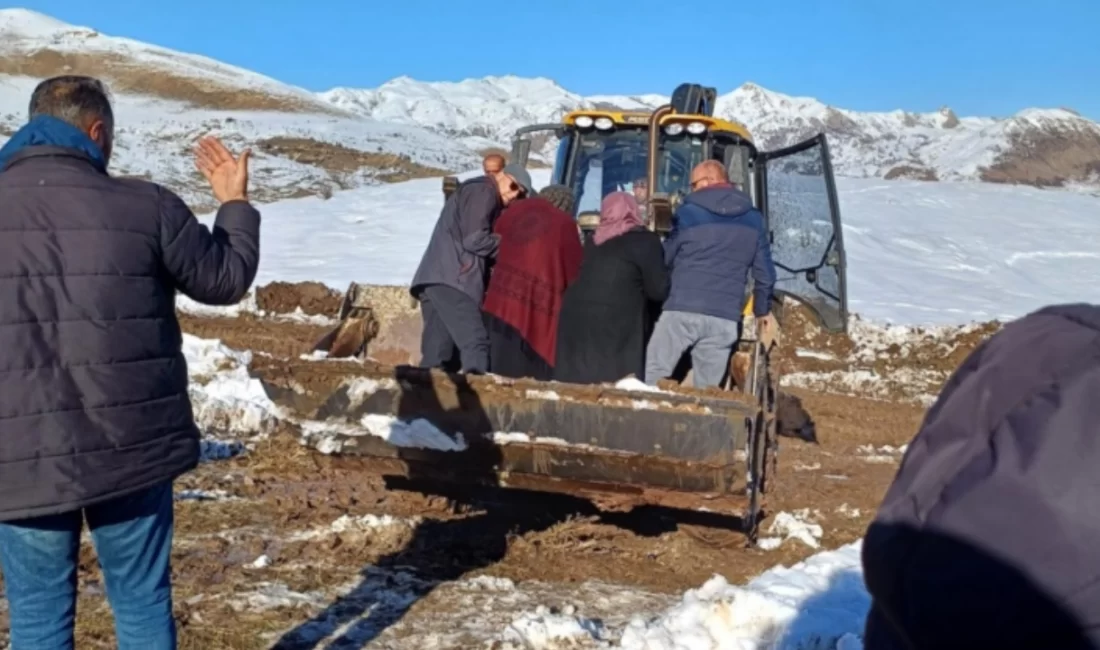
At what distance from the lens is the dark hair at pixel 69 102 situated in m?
2.83

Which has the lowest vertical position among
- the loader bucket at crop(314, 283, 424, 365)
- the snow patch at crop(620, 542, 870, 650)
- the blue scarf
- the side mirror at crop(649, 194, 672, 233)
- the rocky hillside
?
the snow patch at crop(620, 542, 870, 650)

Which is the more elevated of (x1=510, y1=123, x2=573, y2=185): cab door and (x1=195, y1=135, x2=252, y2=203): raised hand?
(x1=510, y1=123, x2=573, y2=185): cab door

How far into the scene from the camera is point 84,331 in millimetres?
2668

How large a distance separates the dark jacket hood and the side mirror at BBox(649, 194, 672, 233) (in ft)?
1.15

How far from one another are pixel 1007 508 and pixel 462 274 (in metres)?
4.91

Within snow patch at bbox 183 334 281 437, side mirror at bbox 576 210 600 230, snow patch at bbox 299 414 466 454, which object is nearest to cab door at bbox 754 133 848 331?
side mirror at bbox 576 210 600 230

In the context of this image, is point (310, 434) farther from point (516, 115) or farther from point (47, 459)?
point (516, 115)

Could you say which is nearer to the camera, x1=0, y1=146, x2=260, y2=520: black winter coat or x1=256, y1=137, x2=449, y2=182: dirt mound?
x1=0, y1=146, x2=260, y2=520: black winter coat

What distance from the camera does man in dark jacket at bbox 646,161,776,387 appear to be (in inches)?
229

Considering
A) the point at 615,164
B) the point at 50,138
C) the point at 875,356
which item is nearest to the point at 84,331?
the point at 50,138

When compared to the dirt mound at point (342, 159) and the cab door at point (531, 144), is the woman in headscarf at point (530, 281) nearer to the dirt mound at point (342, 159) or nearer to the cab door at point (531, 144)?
the cab door at point (531, 144)

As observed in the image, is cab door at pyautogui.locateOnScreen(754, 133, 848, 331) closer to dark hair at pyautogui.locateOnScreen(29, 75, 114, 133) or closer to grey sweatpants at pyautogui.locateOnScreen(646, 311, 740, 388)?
grey sweatpants at pyautogui.locateOnScreen(646, 311, 740, 388)

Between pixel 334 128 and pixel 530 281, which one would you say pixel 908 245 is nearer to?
pixel 530 281

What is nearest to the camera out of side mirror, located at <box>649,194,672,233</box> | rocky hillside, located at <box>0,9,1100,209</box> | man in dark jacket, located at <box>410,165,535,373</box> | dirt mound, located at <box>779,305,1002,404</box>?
man in dark jacket, located at <box>410,165,535,373</box>
